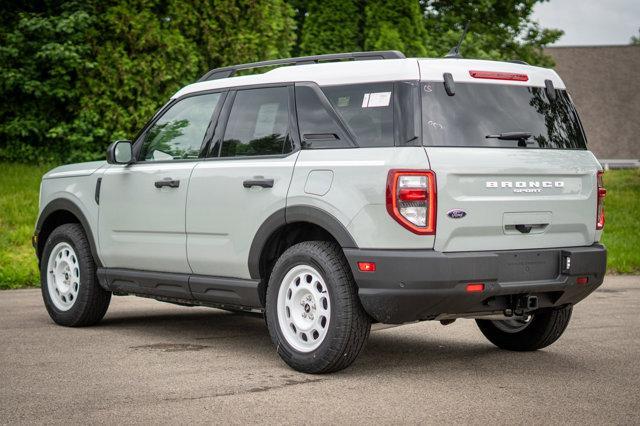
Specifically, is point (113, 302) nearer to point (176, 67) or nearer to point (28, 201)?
point (28, 201)

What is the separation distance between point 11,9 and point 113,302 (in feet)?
29.7

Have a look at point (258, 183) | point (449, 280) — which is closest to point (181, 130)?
point (258, 183)

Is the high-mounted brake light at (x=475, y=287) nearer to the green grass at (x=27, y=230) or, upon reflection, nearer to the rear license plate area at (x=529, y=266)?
the rear license plate area at (x=529, y=266)

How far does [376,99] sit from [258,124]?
3.80 feet

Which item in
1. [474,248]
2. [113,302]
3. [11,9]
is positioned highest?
[11,9]

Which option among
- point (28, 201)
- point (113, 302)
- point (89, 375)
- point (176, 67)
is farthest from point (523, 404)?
point (176, 67)

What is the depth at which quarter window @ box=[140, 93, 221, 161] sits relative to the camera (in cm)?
816

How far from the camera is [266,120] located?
7.61 meters

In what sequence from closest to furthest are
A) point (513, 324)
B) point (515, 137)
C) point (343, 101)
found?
1. point (515, 137)
2. point (343, 101)
3. point (513, 324)

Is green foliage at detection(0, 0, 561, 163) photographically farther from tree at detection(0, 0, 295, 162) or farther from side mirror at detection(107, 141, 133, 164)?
side mirror at detection(107, 141, 133, 164)

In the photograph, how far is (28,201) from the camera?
1591 cm

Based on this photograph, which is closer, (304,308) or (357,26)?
(304,308)

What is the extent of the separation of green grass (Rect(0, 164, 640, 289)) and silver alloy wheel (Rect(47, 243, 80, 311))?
3425mm

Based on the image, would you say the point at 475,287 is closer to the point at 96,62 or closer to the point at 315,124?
the point at 315,124
